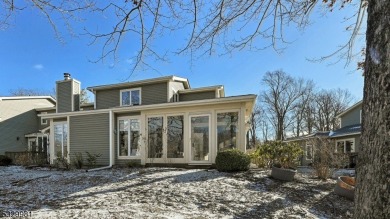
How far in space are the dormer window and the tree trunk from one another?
15.1 m

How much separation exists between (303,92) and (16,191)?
114 ft

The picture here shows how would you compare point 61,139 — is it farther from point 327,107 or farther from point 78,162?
point 327,107

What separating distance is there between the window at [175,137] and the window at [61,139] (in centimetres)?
599

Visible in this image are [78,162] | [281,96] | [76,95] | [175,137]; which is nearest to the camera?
[175,137]

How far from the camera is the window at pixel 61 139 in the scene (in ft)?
50.4

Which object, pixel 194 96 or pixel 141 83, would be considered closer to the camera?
pixel 141 83

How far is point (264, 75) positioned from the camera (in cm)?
3738

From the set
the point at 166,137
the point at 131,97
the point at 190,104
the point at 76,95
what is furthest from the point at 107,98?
the point at 190,104

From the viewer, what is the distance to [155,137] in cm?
1334

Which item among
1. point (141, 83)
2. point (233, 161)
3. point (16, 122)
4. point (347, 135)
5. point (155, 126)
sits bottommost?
point (233, 161)

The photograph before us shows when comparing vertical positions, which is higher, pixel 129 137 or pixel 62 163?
pixel 129 137

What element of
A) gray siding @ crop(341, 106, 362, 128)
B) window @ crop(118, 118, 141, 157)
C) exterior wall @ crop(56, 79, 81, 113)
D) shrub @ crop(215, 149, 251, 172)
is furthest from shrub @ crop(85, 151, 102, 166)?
gray siding @ crop(341, 106, 362, 128)

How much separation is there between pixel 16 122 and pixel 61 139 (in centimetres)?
1137

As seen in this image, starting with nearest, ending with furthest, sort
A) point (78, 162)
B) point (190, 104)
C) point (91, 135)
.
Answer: point (190, 104) < point (78, 162) < point (91, 135)
